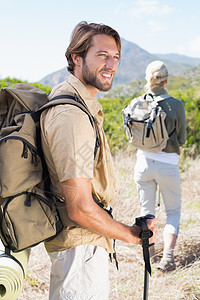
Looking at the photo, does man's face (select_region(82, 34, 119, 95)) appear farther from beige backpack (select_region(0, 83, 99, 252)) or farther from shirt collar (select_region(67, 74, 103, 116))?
beige backpack (select_region(0, 83, 99, 252))

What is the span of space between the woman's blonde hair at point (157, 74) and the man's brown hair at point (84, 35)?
1.64m

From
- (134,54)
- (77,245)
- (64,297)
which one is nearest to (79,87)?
(77,245)

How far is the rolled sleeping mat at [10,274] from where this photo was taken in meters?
1.62

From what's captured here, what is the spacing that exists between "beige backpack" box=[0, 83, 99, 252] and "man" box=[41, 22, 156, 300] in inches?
2.1

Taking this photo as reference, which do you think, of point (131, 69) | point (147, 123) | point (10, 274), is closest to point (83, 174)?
point (10, 274)

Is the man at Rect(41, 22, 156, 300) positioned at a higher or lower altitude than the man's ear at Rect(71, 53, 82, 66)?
lower

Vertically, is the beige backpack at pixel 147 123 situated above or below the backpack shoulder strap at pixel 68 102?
below

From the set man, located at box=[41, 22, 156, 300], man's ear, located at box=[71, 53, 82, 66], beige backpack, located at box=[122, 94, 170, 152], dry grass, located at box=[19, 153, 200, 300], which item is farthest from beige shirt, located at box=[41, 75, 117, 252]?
beige backpack, located at box=[122, 94, 170, 152]

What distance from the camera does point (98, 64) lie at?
187 centimetres

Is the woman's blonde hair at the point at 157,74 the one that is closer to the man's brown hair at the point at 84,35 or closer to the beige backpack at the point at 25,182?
the man's brown hair at the point at 84,35

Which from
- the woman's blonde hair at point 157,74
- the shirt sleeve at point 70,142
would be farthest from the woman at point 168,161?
the shirt sleeve at point 70,142

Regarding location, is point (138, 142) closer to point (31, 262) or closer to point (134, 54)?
point (31, 262)

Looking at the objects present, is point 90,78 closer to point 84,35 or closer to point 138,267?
point 84,35

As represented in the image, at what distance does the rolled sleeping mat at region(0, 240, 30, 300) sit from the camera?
1.62 metres
